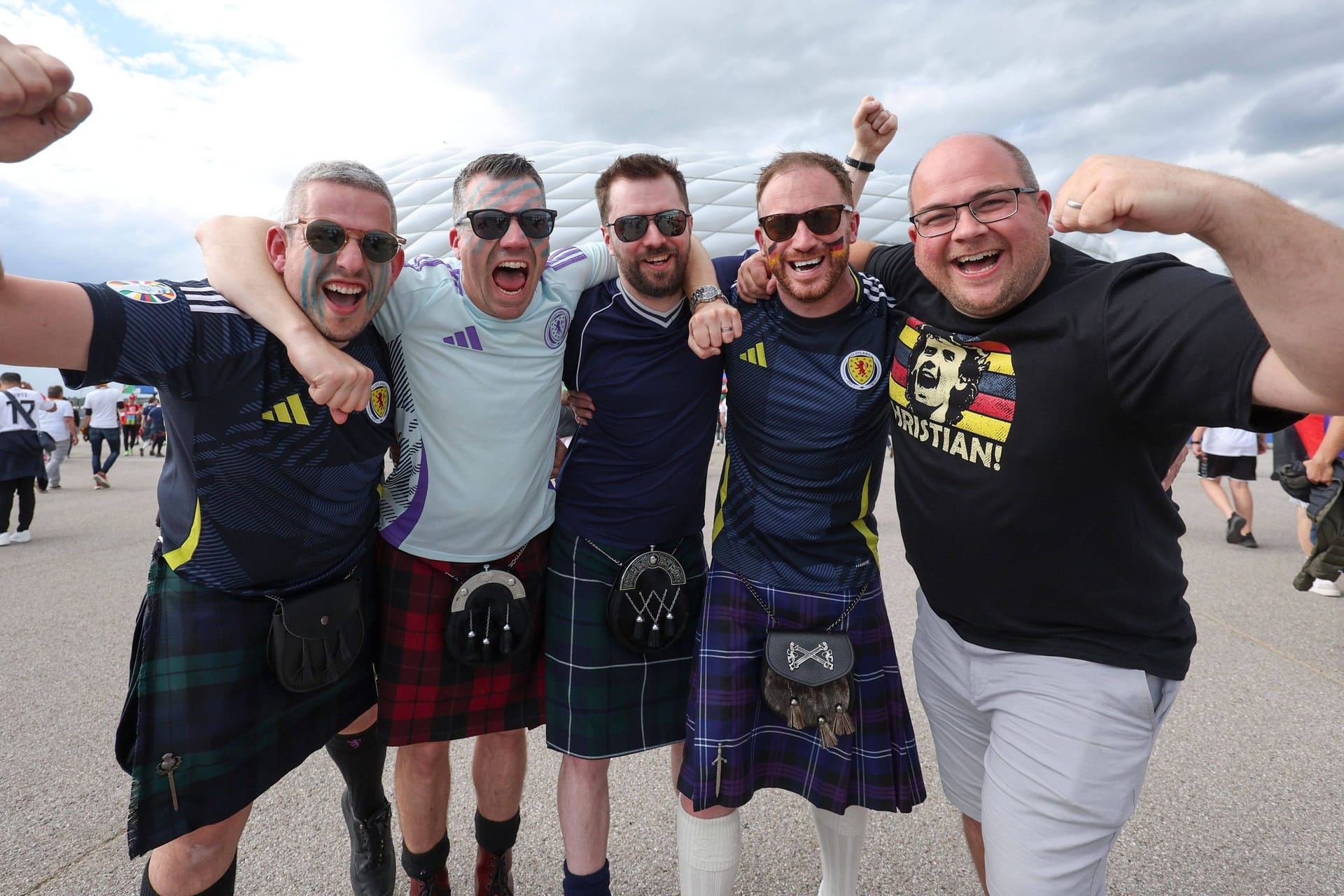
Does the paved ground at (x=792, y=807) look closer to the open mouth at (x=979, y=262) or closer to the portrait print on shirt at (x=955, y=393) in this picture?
the portrait print on shirt at (x=955, y=393)

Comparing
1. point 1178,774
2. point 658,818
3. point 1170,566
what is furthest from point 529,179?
point 1178,774

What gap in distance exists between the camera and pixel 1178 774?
2.69 m

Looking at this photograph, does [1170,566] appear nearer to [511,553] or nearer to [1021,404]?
[1021,404]

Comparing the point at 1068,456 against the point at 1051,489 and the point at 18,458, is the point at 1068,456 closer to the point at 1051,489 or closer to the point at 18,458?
the point at 1051,489

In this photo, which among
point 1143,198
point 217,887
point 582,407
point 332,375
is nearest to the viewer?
point 1143,198

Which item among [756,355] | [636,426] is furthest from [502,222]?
[756,355]

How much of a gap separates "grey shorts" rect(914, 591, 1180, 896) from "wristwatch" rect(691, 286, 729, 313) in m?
1.20

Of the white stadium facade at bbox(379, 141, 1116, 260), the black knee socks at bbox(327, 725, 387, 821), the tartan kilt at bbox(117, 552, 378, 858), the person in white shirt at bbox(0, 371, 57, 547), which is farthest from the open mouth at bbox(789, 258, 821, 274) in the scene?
the white stadium facade at bbox(379, 141, 1116, 260)

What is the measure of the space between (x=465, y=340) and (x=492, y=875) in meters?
1.61

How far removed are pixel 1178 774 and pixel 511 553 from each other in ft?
8.70

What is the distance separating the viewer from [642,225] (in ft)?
7.07

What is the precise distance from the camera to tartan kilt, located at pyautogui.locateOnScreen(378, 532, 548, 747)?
2102mm

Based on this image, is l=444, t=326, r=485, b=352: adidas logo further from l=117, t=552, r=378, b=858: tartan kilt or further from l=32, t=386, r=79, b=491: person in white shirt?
l=32, t=386, r=79, b=491: person in white shirt

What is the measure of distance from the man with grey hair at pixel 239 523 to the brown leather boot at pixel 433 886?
1.84ft
